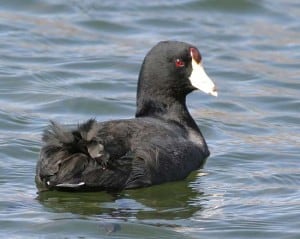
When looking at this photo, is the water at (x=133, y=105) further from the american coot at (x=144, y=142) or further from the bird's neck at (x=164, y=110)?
the bird's neck at (x=164, y=110)

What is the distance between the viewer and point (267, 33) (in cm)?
1449

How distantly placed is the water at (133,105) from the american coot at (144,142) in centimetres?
16

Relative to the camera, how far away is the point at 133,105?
1120 centimetres

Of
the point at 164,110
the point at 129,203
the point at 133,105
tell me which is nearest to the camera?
the point at 129,203

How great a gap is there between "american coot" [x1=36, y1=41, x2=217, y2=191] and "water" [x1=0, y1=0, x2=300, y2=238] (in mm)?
160

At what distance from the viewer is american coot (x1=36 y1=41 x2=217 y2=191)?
782cm

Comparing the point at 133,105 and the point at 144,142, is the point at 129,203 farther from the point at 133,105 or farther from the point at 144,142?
the point at 133,105

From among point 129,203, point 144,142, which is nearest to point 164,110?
point 144,142

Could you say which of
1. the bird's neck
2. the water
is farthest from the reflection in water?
the bird's neck

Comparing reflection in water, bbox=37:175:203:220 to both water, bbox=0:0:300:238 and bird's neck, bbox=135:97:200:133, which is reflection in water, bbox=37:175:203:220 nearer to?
water, bbox=0:0:300:238

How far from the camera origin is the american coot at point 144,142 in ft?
25.6

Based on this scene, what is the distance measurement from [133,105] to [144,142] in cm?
291

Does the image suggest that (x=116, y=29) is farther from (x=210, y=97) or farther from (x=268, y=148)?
(x=268, y=148)

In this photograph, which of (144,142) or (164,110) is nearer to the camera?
(144,142)
